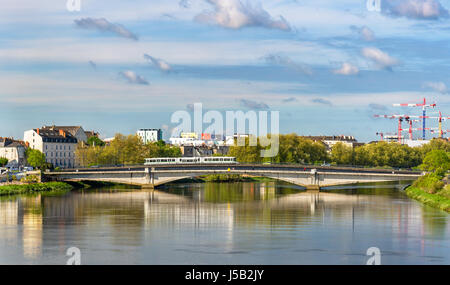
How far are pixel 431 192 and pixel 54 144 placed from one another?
78894 mm

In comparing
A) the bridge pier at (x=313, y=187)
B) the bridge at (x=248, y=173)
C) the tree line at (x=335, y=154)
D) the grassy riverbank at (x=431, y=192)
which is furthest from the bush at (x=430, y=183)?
the tree line at (x=335, y=154)

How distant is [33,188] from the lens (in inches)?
3155

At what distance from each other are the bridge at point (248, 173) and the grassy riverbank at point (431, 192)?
163 inches

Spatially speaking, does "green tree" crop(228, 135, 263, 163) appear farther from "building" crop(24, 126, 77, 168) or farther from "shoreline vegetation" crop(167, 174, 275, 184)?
"building" crop(24, 126, 77, 168)

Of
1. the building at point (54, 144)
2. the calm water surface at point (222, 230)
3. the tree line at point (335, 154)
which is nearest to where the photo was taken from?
the calm water surface at point (222, 230)

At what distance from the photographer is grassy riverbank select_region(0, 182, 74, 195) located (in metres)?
75.2

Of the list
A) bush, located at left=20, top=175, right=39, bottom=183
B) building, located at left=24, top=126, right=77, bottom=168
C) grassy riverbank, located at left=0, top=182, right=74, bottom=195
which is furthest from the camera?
building, located at left=24, top=126, right=77, bottom=168

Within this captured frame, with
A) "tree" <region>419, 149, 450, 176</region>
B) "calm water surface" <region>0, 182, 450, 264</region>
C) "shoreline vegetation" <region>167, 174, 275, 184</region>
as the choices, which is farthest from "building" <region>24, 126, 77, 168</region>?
"tree" <region>419, 149, 450, 176</region>

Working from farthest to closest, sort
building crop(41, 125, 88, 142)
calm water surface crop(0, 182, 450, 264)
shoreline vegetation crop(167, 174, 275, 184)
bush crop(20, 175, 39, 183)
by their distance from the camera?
building crop(41, 125, 88, 142), shoreline vegetation crop(167, 174, 275, 184), bush crop(20, 175, 39, 183), calm water surface crop(0, 182, 450, 264)

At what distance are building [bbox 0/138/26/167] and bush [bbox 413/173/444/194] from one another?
229 feet

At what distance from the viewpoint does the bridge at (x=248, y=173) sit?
80.6 meters

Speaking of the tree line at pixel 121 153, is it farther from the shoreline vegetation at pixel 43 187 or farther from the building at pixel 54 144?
the shoreline vegetation at pixel 43 187

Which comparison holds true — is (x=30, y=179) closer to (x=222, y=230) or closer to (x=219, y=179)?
(x=219, y=179)
